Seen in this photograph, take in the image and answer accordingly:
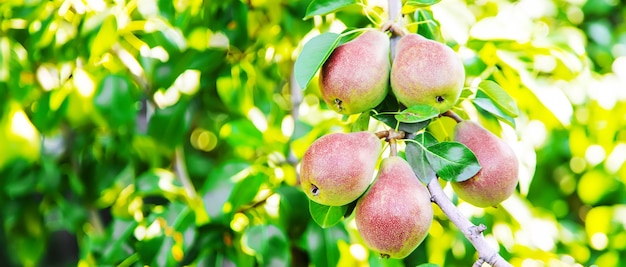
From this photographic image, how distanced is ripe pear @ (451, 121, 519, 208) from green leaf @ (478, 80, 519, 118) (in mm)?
41

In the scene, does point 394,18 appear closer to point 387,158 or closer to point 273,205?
point 387,158

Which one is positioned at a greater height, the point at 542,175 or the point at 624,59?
the point at 624,59

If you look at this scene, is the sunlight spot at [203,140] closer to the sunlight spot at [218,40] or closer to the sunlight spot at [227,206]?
the sunlight spot at [218,40]

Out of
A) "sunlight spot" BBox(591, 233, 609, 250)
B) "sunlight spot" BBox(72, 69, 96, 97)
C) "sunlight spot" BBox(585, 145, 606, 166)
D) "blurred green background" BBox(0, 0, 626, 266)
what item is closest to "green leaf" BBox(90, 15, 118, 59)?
"blurred green background" BBox(0, 0, 626, 266)

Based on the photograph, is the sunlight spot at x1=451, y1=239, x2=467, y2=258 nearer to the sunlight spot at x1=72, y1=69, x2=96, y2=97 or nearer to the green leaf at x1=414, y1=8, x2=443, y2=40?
the green leaf at x1=414, y1=8, x2=443, y2=40

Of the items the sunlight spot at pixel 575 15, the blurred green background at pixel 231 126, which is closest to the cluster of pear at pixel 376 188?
the blurred green background at pixel 231 126

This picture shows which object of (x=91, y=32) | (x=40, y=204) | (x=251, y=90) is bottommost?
(x=40, y=204)

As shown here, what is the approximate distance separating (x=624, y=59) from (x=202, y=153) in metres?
0.91

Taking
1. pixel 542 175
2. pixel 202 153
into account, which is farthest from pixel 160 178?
pixel 542 175

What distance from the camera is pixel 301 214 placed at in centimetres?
92

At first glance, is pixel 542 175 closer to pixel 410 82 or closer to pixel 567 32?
pixel 567 32

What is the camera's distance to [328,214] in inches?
25.0

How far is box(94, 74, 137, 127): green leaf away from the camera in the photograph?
1.01 m

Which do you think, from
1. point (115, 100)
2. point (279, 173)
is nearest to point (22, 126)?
point (115, 100)
